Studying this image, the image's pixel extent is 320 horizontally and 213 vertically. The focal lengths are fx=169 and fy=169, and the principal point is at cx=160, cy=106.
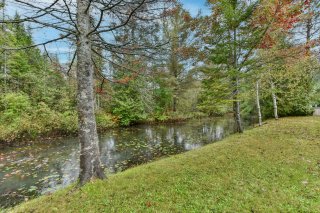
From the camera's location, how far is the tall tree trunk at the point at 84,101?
11.0 feet

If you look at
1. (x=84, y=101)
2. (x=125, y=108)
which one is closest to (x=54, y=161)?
(x=84, y=101)

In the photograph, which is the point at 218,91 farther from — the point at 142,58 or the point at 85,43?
the point at 85,43

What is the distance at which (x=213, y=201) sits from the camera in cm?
273

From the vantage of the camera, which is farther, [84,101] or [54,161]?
[54,161]

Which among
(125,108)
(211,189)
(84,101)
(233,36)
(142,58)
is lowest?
(211,189)

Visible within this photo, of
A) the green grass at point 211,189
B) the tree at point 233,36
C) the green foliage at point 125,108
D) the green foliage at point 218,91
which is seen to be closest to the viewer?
the green grass at point 211,189

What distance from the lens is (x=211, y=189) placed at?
3.08 metres

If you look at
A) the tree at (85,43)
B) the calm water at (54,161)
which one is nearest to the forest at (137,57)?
the tree at (85,43)

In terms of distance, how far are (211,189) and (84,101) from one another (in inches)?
116

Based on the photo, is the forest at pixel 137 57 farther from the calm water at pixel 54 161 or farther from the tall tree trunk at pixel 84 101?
the calm water at pixel 54 161

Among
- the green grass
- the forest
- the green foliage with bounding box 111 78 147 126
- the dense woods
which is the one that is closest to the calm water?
the forest

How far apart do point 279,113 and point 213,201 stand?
463 inches

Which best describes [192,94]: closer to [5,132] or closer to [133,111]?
[133,111]

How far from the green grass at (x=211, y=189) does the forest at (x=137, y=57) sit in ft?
2.05
